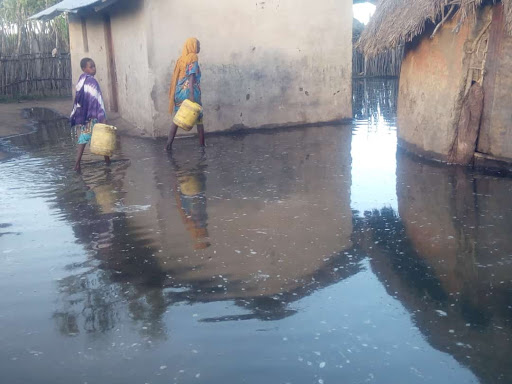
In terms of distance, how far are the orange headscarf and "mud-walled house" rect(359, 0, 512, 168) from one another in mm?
2622

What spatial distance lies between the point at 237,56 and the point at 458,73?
4701mm

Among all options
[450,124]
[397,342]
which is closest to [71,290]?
[397,342]

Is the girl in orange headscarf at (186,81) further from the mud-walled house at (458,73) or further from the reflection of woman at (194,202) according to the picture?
the mud-walled house at (458,73)

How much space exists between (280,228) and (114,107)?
8629 mm

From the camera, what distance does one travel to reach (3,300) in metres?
4.02

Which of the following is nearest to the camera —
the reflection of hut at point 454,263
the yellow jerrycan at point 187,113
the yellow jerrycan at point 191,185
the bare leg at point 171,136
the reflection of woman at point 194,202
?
the reflection of hut at point 454,263

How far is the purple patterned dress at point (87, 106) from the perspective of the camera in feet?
25.8

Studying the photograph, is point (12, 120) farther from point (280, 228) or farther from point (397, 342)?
point (397, 342)

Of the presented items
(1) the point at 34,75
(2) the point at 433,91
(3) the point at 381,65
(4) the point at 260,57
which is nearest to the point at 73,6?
(4) the point at 260,57

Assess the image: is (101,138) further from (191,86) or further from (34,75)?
(34,75)

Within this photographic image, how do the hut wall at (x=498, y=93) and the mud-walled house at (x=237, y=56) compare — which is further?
the mud-walled house at (x=237, y=56)

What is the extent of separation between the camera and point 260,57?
37.2 feet

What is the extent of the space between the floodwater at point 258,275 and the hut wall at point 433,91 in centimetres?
47

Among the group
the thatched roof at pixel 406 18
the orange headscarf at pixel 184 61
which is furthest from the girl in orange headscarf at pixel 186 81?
the thatched roof at pixel 406 18
